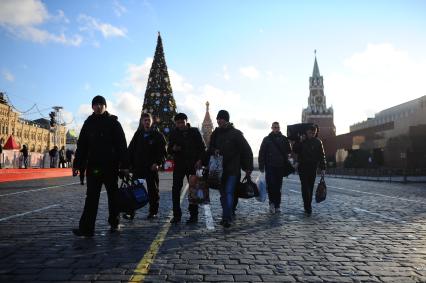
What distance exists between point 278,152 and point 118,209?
3.95 metres

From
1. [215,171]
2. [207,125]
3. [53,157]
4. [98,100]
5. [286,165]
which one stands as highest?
[207,125]

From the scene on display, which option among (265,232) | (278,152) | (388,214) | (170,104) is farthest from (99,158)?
(170,104)

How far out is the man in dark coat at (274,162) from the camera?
848 centimetres

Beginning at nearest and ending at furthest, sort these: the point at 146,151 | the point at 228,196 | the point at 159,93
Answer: the point at 228,196
the point at 146,151
the point at 159,93

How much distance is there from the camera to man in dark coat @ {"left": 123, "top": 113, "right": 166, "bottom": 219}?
759 centimetres

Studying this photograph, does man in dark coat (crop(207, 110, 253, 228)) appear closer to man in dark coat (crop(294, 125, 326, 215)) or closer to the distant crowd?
the distant crowd

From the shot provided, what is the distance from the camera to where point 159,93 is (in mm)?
43438

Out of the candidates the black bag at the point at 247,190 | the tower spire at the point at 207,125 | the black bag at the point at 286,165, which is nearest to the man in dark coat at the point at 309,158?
the black bag at the point at 286,165

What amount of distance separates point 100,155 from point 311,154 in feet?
15.8

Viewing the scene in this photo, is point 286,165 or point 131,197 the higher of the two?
point 286,165

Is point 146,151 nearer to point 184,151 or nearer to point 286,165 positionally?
point 184,151

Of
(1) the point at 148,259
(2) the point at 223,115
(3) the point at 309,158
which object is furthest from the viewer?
(3) the point at 309,158

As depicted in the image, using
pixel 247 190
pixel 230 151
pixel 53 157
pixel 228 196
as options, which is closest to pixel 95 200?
pixel 228 196

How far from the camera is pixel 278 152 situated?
8.55 m
